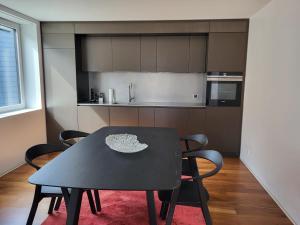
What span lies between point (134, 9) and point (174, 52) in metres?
1.17

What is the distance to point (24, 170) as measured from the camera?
346cm

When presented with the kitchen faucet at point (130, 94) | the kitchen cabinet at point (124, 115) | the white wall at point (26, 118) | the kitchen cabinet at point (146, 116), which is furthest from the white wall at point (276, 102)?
the white wall at point (26, 118)

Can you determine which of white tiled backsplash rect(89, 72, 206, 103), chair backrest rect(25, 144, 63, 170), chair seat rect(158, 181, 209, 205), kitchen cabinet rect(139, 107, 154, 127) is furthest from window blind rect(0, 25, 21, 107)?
chair seat rect(158, 181, 209, 205)

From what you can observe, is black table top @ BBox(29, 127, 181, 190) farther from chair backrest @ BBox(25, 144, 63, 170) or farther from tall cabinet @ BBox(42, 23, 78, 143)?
tall cabinet @ BBox(42, 23, 78, 143)

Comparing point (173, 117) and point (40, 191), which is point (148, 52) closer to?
point (173, 117)

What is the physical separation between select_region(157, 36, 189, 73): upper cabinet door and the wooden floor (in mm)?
2017

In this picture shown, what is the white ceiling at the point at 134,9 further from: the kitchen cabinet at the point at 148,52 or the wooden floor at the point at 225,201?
the wooden floor at the point at 225,201

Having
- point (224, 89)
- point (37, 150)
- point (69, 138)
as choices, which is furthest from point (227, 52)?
point (37, 150)

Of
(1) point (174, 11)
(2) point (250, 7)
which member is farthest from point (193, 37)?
(2) point (250, 7)

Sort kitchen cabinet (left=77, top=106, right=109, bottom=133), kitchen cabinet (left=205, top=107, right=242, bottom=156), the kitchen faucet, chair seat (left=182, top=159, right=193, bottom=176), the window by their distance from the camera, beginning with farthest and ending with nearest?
the kitchen faucet, kitchen cabinet (left=77, top=106, right=109, bottom=133), kitchen cabinet (left=205, top=107, right=242, bottom=156), the window, chair seat (left=182, top=159, right=193, bottom=176)

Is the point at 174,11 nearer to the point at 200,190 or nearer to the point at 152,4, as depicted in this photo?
the point at 152,4

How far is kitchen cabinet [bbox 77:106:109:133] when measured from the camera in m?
4.23

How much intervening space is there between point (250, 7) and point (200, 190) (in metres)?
2.73

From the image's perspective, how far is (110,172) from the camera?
1536 millimetres
